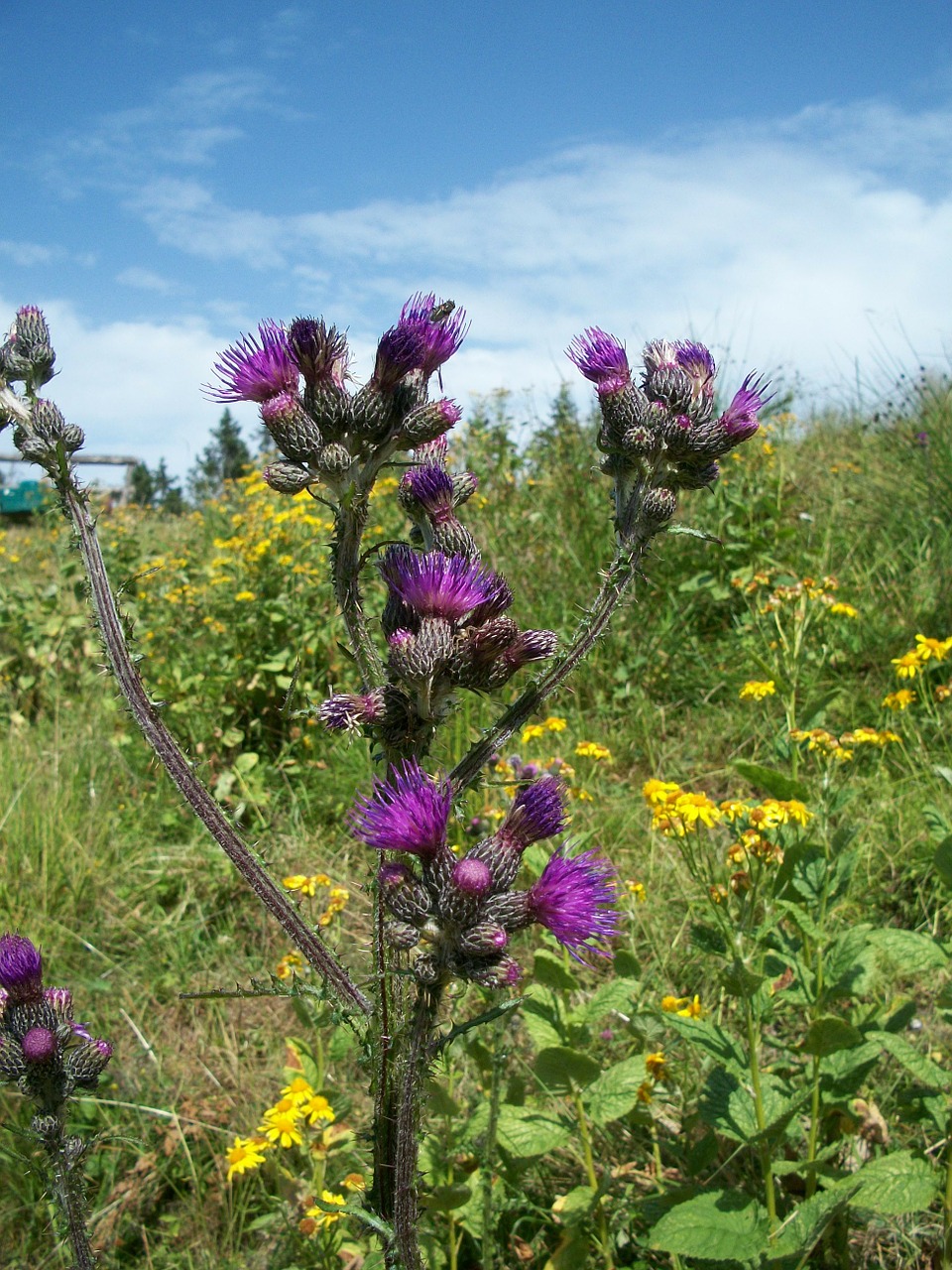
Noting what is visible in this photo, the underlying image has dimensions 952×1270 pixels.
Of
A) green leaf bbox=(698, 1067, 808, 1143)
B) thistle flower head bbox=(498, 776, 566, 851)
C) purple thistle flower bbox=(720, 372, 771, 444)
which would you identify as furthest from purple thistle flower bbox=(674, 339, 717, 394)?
green leaf bbox=(698, 1067, 808, 1143)

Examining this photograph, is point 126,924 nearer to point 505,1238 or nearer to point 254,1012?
point 254,1012

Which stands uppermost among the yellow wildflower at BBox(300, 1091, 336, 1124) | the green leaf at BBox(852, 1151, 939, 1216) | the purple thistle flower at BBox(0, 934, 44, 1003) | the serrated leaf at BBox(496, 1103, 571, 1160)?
the purple thistle flower at BBox(0, 934, 44, 1003)

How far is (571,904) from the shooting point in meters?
1.27

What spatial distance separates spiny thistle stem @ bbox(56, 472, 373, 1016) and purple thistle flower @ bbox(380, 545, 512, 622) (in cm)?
41

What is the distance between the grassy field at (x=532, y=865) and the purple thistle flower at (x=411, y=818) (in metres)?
0.14

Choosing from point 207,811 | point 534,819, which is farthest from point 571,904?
point 207,811

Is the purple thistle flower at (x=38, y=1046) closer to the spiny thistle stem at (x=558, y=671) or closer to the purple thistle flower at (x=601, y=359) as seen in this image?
the spiny thistle stem at (x=558, y=671)

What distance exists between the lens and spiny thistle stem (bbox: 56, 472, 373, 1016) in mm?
1339

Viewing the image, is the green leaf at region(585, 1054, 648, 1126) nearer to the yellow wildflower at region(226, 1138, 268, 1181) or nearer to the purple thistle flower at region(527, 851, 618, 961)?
the yellow wildflower at region(226, 1138, 268, 1181)

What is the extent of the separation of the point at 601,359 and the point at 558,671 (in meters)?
0.77

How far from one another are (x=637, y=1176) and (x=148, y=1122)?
1406mm

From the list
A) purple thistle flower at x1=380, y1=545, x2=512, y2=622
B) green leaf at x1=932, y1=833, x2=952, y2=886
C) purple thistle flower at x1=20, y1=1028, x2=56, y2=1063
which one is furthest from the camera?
green leaf at x1=932, y1=833, x2=952, y2=886

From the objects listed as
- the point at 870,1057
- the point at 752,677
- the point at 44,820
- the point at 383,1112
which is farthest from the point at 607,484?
the point at 383,1112

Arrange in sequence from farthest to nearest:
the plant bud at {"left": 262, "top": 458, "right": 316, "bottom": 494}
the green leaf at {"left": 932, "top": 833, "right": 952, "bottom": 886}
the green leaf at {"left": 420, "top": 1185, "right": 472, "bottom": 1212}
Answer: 1. the green leaf at {"left": 932, "top": 833, "right": 952, "bottom": 886}
2. the green leaf at {"left": 420, "top": 1185, "right": 472, "bottom": 1212}
3. the plant bud at {"left": 262, "top": 458, "right": 316, "bottom": 494}
